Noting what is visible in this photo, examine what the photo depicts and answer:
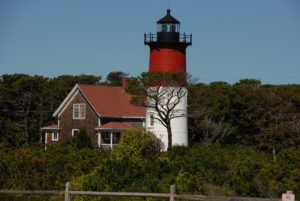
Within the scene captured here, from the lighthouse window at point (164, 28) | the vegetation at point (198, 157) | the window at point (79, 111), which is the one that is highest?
the lighthouse window at point (164, 28)

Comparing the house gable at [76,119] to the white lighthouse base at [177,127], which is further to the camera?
the house gable at [76,119]

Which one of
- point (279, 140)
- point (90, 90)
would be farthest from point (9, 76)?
point (279, 140)

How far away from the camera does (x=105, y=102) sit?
153ft

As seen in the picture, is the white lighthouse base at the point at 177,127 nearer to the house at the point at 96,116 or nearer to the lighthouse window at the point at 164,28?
the house at the point at 96,116

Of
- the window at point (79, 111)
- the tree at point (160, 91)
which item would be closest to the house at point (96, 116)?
the window at point (79, 111)

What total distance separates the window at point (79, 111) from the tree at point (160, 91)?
7.66 m

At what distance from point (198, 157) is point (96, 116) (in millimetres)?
22874

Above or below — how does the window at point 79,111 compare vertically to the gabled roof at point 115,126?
above

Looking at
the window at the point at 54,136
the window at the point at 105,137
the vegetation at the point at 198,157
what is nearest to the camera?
the vegetation at the point at 198,157

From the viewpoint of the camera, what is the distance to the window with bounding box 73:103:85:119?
4628 cm

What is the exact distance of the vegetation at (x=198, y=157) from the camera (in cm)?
1908

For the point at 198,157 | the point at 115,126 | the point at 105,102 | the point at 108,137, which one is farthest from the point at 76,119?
the point at 198,157

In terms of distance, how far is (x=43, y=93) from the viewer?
5831 centimetres

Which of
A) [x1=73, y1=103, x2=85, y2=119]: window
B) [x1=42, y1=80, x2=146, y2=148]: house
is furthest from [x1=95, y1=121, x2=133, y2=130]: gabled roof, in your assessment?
[x1=73, y1=103, x2=85, y2=119]: window
